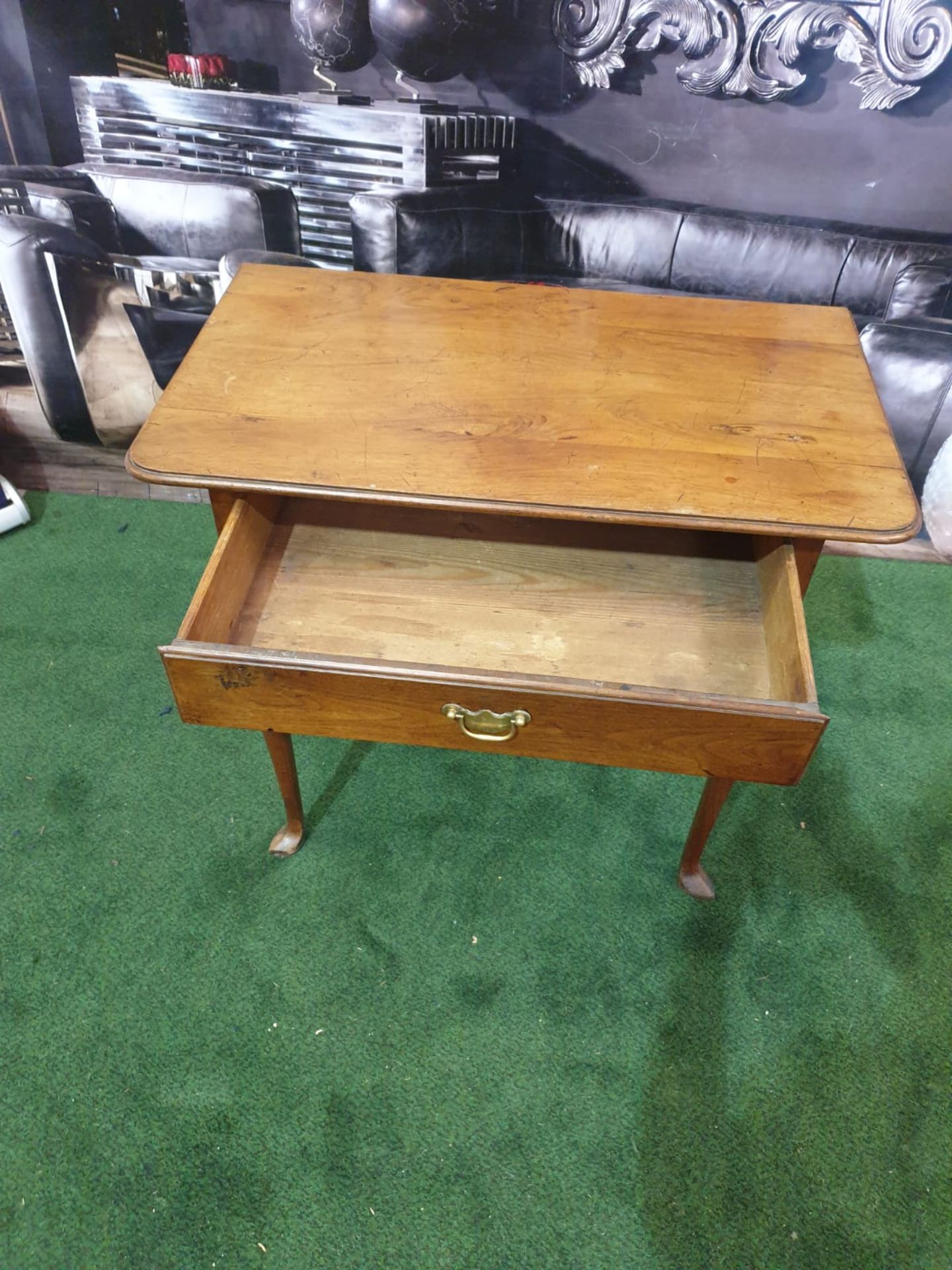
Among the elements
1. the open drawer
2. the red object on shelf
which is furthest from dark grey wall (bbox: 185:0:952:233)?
the open drawer

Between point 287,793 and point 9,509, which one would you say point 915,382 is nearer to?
point 287,793

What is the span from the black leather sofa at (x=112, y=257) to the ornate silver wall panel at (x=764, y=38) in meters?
0.60

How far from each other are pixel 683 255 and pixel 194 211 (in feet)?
3.01

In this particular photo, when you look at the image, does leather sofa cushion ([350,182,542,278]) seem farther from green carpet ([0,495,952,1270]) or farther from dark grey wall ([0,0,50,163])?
green carpet ([0,495,952,1270])

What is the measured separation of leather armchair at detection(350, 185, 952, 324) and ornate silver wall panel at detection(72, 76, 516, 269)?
0.05 m

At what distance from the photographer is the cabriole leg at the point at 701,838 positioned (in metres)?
1.00

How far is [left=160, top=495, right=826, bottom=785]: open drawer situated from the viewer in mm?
816

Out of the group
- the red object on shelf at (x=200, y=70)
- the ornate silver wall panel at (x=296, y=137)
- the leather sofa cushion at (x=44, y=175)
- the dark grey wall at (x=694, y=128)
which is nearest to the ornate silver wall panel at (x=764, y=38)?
the dark grey wall at (x=694, y=128)

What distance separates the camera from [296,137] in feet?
4.56

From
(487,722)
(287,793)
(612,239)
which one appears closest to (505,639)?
(487,722)

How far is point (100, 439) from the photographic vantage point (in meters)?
1.81

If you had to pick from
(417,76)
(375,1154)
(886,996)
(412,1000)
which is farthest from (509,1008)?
(417,76)

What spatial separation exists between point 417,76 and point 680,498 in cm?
97

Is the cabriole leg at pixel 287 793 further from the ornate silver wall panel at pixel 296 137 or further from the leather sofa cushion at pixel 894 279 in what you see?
the leather sofa cushion at pixel 894 279
